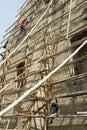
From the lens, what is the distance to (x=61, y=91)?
25.2ft

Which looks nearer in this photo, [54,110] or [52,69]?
[54,110]

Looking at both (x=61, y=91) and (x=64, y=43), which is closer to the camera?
(x=61, y=91)

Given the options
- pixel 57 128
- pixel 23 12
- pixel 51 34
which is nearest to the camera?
pixel 57 128

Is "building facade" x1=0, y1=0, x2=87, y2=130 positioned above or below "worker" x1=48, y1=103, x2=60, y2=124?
above

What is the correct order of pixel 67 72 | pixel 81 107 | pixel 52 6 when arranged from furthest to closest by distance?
1. pixel 52 6
2. pixel 67 72
3. pixel 81 107

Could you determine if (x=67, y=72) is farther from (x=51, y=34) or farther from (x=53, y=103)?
(x=51, y=34)

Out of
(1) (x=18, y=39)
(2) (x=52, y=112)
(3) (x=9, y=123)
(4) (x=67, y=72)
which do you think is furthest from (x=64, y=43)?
(1) (x=18, y=39)

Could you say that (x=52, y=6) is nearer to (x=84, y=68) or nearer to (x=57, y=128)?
(x=84, y=68)

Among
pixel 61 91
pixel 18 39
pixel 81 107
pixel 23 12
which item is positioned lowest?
pixel 81 107

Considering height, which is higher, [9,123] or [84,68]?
[84,68]

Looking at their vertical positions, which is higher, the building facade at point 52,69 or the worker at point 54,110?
the building facade at point 52,69

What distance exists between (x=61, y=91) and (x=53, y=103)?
0.49 metres

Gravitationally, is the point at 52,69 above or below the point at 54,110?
above

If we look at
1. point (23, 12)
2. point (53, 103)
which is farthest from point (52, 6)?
point (53, 103)
